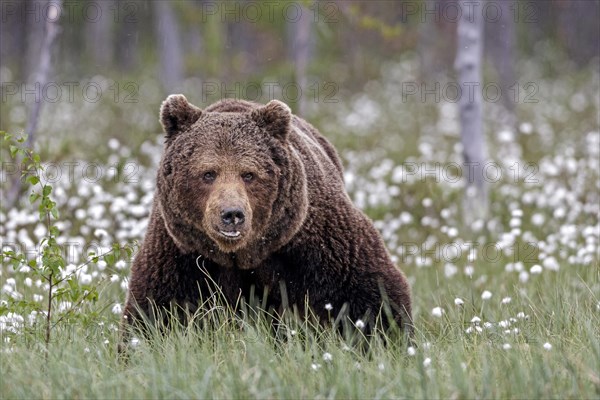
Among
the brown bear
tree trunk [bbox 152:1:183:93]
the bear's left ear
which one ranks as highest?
tree trunk [bbox 152:1:183:93]

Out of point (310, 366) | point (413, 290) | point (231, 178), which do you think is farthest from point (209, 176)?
point (413, 290)

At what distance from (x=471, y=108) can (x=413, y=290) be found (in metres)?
3.55

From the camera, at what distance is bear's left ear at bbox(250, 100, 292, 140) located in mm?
4805

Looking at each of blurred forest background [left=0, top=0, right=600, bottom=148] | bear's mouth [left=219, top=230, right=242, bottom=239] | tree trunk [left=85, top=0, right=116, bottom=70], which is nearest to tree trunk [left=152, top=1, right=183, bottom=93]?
blurred forest background [left=0, top=0, right=600, bottom=148]

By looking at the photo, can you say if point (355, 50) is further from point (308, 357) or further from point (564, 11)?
point (308, 357)

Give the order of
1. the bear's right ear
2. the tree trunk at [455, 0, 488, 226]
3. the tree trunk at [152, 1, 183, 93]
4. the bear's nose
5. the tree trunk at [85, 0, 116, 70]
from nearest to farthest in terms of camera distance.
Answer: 1. the bear's nose
2. the bear's right ear
3. the tree trunk at [455, 0, 488, 226]
4. the tree trunk at [152, 1, 183, 93]
5. the tree trunk at [85, 0, 116, 70]

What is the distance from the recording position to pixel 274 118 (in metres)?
4.81

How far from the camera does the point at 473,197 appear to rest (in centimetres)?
919

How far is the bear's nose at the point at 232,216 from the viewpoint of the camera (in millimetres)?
4328

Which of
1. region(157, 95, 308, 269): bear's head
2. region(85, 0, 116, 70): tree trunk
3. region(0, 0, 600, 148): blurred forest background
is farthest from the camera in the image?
region(85, 0, 116, 70): tree trunk

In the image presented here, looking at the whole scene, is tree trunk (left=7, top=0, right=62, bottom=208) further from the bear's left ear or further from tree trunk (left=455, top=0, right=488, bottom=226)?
the bear's left ear

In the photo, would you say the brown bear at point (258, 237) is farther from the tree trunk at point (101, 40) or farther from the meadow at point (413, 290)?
the tree trunk at point (101, 40)

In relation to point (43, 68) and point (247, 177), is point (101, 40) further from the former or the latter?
point (247, 177)

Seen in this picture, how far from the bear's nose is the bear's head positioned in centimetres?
10
